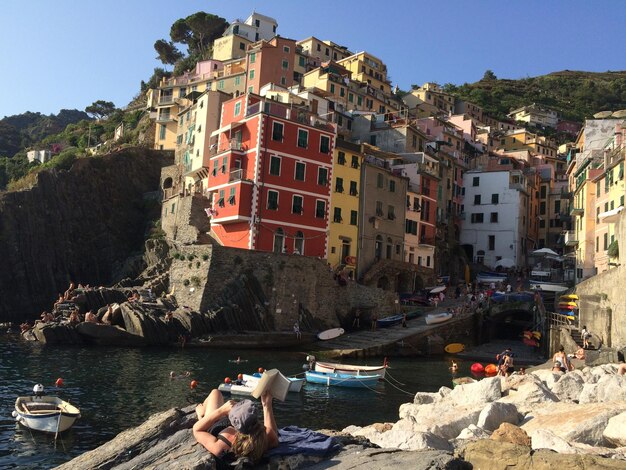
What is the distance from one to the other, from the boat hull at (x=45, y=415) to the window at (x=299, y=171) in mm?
36181

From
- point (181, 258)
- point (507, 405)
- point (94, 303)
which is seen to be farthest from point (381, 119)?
point (507, 405)

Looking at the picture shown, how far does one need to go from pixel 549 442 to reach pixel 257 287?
126 ft

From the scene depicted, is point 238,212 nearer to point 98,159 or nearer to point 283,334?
point 283,334

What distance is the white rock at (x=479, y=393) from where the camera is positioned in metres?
19.5

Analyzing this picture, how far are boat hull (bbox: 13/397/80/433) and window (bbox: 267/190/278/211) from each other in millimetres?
32882

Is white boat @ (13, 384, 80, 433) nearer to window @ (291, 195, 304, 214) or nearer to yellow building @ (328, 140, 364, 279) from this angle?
window @ (291, 195, 304, 214)

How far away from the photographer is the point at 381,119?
80.0 meters

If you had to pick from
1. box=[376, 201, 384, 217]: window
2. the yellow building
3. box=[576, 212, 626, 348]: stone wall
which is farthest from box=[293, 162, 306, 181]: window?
box=[576, 212, 626, 348]: stone wall

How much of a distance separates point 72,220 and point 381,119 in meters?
43.1

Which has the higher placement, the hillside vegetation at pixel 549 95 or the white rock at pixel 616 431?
the hillside vegetation at pixel 549 95

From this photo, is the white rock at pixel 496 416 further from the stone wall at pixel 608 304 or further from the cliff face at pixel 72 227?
the cliff face at pixel 72 227

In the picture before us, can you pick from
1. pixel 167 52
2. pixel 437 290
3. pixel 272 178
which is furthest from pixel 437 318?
pixel 167 52

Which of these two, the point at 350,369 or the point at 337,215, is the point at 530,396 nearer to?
the point at 350,369

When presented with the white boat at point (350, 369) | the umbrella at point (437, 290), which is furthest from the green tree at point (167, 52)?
the white boat at point (350, 369)
